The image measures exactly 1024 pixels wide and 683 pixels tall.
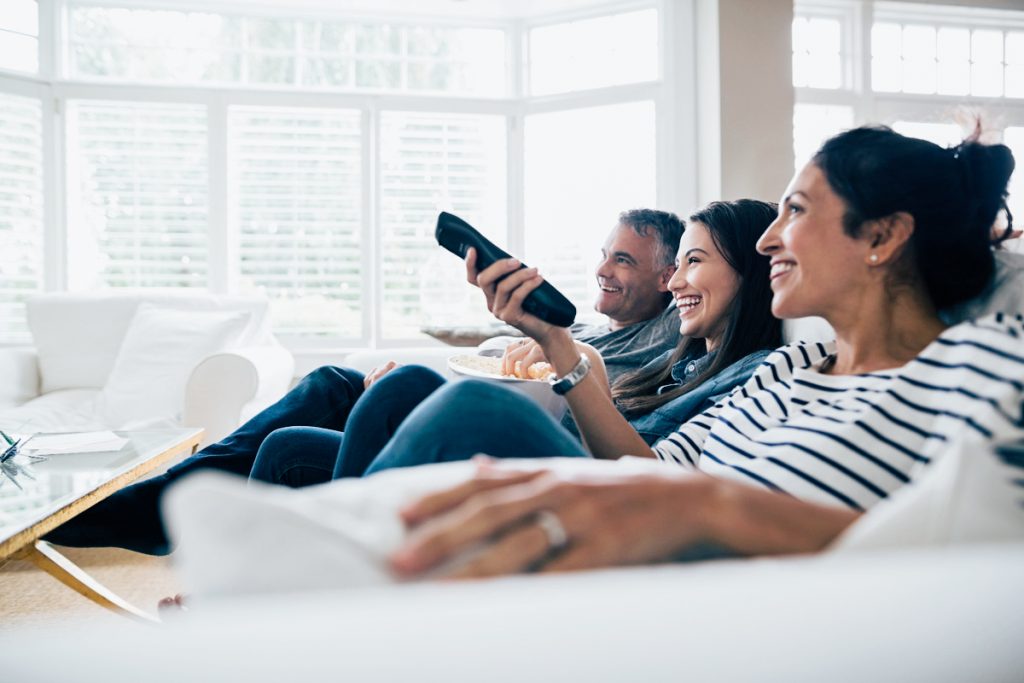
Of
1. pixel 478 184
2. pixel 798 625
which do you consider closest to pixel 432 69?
pixel 478 184

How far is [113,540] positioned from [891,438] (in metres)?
1.56

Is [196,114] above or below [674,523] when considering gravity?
above

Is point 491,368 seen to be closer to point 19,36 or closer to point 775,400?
point 775,400

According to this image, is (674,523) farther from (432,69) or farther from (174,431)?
(432,69)

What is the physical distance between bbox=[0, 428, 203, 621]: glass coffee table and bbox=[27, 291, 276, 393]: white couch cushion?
1.62 meters

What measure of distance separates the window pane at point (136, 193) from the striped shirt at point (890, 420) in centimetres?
407

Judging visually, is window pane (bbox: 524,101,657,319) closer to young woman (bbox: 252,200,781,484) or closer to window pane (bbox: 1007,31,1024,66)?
window pane (bbox: 1007,31,1024,66)

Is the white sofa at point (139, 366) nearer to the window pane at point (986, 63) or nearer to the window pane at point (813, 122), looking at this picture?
the window pane at point (813, 122)

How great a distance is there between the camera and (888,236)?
3.80ft

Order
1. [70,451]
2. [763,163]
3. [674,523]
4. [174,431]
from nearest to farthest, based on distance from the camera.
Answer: [674,523] → [70,451] → [174,431] → [763,163]

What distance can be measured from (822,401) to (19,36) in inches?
185

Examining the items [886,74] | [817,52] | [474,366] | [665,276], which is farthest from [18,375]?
[886,74]

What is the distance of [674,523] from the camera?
1.96 ft

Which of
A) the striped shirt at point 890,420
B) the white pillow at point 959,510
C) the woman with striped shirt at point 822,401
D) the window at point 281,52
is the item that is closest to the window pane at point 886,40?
the window at point 281,52
